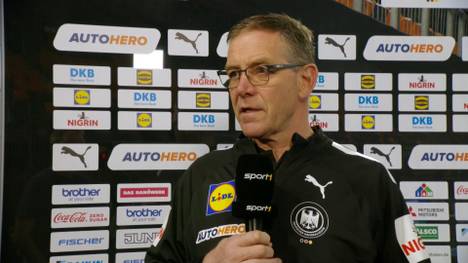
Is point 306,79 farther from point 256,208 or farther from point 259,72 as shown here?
point 256,208

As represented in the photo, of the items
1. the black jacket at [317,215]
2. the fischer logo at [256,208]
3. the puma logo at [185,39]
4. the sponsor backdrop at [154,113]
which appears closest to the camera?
the fischer logo at [256,208]

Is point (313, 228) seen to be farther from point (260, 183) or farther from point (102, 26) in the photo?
point (102, 26)

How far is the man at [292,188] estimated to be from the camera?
1.04m

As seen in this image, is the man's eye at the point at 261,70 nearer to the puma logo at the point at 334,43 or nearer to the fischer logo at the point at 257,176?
the fischer logo at the point at 257,176

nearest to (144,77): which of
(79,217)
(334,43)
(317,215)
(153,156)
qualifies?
(153,156)

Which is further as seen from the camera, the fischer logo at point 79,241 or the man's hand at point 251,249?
the fischer logo at point 79,241

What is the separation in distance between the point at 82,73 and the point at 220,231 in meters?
1.38

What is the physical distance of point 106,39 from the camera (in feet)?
7.02

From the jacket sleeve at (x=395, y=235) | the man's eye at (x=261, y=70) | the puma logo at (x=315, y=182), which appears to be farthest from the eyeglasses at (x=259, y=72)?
the jacket sleeve at (x=395, y=235)

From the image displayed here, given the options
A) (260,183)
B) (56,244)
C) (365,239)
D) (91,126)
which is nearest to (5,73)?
(91,126)

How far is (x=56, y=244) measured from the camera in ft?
6.86

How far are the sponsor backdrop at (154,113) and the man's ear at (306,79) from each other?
1.07 metres

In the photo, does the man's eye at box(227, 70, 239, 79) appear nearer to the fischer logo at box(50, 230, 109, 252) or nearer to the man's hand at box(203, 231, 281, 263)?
→ the man's hand at box(203, 231, 281, 263)

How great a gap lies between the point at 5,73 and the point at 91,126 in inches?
18.6
